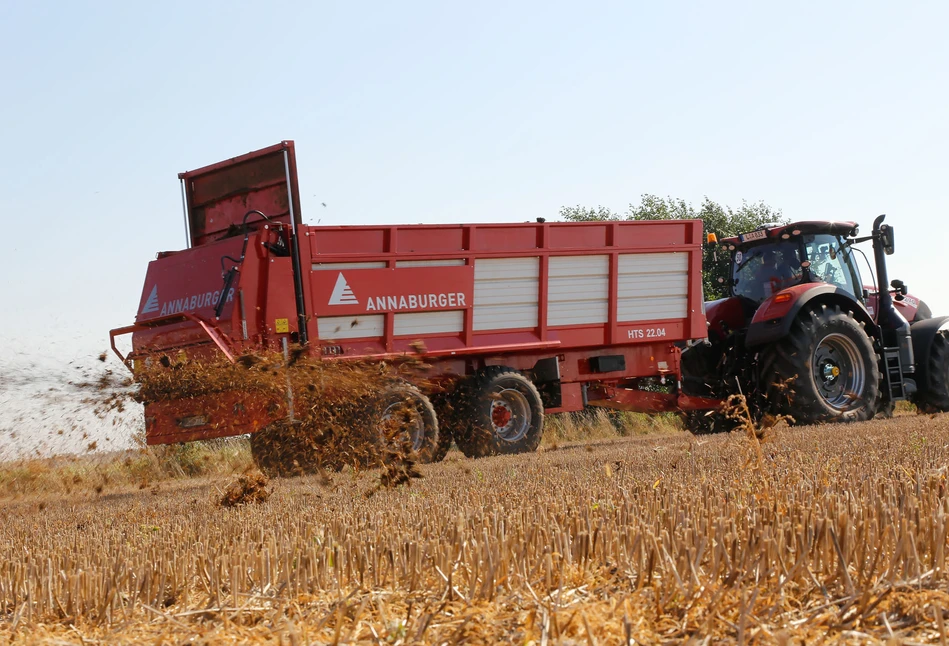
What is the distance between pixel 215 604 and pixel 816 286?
30.2 feet

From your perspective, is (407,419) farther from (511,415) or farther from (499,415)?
(511,415)

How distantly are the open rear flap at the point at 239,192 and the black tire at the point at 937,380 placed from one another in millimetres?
7418

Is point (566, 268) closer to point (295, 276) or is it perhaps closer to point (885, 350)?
point (295, 276)

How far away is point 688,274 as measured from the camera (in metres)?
10.9

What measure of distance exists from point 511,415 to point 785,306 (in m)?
2.97

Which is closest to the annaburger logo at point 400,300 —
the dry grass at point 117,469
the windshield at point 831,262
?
the dry grass at point 117,469

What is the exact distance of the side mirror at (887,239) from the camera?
11.3 metres

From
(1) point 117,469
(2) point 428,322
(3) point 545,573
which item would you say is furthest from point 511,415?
(3) point 545,573

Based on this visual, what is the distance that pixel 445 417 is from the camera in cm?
973

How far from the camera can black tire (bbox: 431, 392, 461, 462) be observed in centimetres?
966

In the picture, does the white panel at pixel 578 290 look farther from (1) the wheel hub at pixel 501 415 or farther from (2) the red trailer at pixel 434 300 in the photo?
(1) the wheel hub at pixel 501 415

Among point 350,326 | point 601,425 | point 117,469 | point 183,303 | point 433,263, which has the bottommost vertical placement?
point 117,469

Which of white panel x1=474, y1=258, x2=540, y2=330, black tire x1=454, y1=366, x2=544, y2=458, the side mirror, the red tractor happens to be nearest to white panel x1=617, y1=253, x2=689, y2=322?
the red tractor

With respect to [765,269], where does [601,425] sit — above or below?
below
